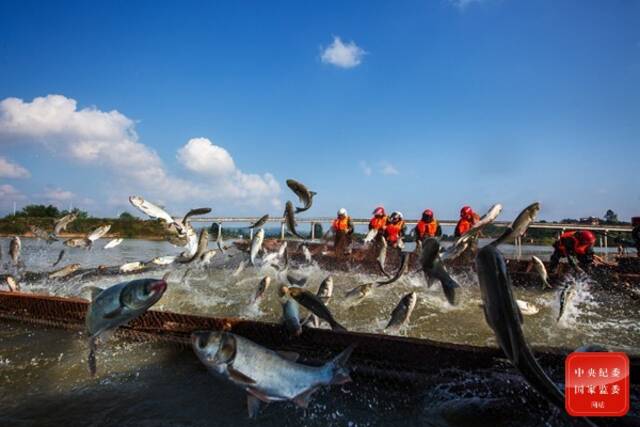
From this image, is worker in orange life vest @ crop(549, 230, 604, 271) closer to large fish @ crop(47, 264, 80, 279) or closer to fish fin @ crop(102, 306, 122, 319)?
fish fin @ crop(102, 306, 122, 319)

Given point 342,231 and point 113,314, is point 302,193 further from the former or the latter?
point 342,231

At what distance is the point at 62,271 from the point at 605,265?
47.4 feet

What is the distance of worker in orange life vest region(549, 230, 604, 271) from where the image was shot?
10922mm

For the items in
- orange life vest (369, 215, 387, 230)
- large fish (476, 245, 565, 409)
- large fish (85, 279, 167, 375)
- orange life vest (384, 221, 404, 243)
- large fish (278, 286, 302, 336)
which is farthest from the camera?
orange life vest (369, 215, 387, 230)

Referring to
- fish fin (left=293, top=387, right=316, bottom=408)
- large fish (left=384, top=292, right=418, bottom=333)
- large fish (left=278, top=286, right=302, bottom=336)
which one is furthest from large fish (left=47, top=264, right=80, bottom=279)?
fish fin (left=293, top=387, right=316, bottom=408)

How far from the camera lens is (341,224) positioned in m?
16.0

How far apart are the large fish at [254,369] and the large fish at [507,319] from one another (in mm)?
1244

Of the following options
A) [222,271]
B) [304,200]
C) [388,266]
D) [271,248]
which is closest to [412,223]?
[271,248]

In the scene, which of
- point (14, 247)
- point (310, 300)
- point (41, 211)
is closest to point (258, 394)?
point (310, 300)

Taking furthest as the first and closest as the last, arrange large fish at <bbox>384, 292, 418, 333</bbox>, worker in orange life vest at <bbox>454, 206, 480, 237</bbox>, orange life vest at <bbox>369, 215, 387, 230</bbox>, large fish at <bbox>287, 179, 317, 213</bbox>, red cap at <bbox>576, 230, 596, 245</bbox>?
orange life vest at <bbox>369, 215, 387, 230</bbox> < worker in orange life vest at <bbox>454, 206, 480, 237</bbox> < red cap at <bbox>576, 230, 596, 245</bbox> < large fish at <bbox>287, 179, 317, 213</bbox> < large fish at <bbox>384, 292, 418, 333</bbox>

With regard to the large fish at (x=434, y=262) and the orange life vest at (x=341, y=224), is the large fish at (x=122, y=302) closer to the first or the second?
the large fish at (x=434, y=262)

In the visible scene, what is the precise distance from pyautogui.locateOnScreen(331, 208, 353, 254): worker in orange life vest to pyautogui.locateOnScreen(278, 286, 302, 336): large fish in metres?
10.1

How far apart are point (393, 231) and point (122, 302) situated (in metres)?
13.1

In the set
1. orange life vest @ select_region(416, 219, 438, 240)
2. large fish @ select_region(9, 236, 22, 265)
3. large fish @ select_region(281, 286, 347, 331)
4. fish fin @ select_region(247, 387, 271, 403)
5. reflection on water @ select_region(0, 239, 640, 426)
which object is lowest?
reflection on water @ select_region(0, 239, 640, 426)
